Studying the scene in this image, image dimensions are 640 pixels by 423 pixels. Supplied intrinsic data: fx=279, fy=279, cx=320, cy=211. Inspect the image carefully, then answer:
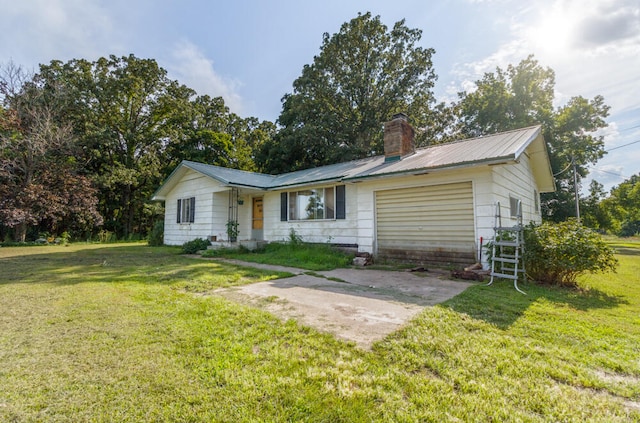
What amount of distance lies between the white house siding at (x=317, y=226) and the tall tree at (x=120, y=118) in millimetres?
14606

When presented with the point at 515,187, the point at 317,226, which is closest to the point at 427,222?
the point at 515,187

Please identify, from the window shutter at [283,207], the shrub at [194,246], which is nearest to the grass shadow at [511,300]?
the window shutter at [283,207]

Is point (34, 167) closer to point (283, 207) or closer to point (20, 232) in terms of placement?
point (20, 232)

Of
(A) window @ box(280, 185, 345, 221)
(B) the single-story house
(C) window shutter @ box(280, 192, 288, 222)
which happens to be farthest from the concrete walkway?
(C) window shutter @ box(280, 192, 288, 222)

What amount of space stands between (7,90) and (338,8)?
20.9 metres

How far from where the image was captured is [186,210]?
14.3 meters

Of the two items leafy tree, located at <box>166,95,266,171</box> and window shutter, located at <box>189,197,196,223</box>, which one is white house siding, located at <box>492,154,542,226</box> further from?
leafy tree, located at <box>166,95,266,171</box>

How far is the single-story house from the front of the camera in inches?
286

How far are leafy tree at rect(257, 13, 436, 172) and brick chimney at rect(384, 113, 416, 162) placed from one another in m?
10.6

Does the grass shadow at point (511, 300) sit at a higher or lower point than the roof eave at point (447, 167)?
lower

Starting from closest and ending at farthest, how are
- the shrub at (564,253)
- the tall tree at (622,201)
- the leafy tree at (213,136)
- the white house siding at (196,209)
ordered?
the shrub at (564,253)
the white house siding at (196,209)
the leafy tree at (213,136)
the tall tree at (622,201)

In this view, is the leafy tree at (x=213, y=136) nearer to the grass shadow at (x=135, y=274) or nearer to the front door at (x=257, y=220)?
the front door at (x=257, y=220)

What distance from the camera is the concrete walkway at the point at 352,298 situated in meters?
3.35

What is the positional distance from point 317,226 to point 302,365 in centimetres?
849
